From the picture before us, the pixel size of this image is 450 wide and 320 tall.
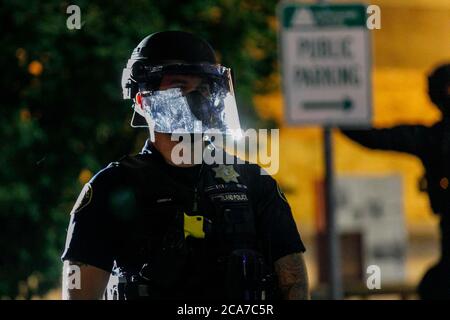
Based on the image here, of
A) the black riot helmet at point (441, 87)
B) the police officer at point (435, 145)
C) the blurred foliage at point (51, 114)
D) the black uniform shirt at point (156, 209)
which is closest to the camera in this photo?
the black uniform shirt at point (156, 209)

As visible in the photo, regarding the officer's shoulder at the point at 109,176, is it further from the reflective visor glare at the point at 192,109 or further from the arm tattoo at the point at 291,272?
the arm tattoo at the point at 291,272

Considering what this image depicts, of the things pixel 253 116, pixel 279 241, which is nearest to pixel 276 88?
pixel 253 116

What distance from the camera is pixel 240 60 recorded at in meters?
9.77

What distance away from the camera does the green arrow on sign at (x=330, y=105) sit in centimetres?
745

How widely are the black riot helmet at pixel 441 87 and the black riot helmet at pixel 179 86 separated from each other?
8.22ft

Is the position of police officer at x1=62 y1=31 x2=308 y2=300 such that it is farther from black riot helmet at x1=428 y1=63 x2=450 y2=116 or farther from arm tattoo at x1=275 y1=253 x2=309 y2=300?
black riot helmet at x1=428 y1=63 x2=450 y2=116

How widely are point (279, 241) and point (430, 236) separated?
2248 cm

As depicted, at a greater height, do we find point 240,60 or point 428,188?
point 240,60

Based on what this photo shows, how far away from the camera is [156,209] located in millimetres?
3023

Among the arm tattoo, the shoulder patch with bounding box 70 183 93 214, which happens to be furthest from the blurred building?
the shoulder patch with bounding box 70 183 93 214

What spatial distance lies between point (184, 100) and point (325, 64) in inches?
169

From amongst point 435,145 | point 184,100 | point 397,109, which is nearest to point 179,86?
point 184,100

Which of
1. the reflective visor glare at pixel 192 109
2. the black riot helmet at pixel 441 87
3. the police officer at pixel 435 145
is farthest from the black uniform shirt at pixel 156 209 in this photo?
the black riot helmet at pixel 441 87

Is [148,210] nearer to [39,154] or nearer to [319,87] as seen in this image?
[319,87]
